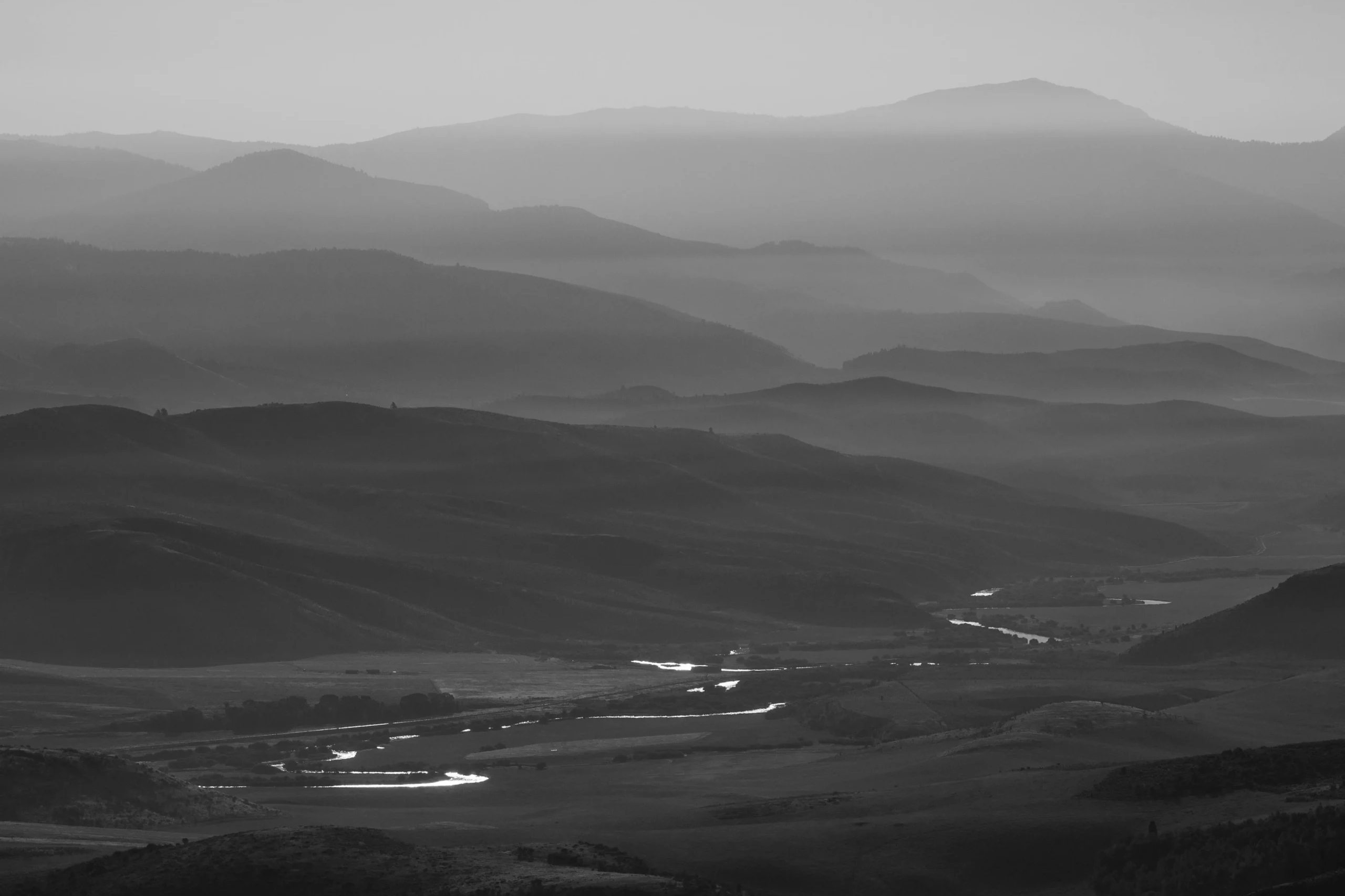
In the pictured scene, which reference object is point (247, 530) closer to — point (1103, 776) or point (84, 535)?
point (84, 535)

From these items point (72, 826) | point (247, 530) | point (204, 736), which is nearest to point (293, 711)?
point (204, 736)

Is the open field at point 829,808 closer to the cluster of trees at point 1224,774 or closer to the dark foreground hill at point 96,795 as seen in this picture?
the cluster of trees at point 1224,774

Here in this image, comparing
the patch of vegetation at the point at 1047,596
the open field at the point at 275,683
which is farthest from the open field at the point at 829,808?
the patch of vegetation at the point at 1047,596

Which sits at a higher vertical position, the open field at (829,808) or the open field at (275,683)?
the open field at (275,683)

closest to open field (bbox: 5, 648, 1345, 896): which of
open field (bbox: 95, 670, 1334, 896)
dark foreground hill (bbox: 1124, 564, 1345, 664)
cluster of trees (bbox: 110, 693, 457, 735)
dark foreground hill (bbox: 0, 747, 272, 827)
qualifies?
open field (bbox: 95, 670, 1334, 896)

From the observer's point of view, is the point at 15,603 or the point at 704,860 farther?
the point at 15,603

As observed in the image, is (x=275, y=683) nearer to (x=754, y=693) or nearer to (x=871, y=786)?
(x=754, y=693)
